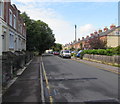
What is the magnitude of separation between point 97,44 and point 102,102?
37.8 metres

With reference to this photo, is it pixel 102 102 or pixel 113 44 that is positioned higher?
pixel 113 44

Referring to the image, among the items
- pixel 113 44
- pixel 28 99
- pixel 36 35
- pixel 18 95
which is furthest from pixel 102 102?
pixel 113 44

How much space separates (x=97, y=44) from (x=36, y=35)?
17740mm

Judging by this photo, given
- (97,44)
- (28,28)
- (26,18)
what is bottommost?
(97,44)

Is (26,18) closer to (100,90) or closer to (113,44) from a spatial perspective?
(113,44)

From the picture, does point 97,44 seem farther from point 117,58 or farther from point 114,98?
point 114,98

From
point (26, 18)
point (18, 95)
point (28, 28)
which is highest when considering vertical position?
point (26, 18)

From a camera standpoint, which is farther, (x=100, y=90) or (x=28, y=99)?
(x=100, y=90)

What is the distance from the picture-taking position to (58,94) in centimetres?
613

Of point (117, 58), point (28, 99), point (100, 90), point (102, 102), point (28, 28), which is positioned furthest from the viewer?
point (28, 28)

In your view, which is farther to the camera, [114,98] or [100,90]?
[100,90]

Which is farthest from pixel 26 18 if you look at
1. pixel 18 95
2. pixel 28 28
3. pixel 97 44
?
pixel 18 95

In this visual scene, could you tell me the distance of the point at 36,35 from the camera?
136 feet

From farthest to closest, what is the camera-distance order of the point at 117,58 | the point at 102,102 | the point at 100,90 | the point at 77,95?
the point at 117,58 → the point at 100,90 → the point at 77,95 → the point at 102,102
